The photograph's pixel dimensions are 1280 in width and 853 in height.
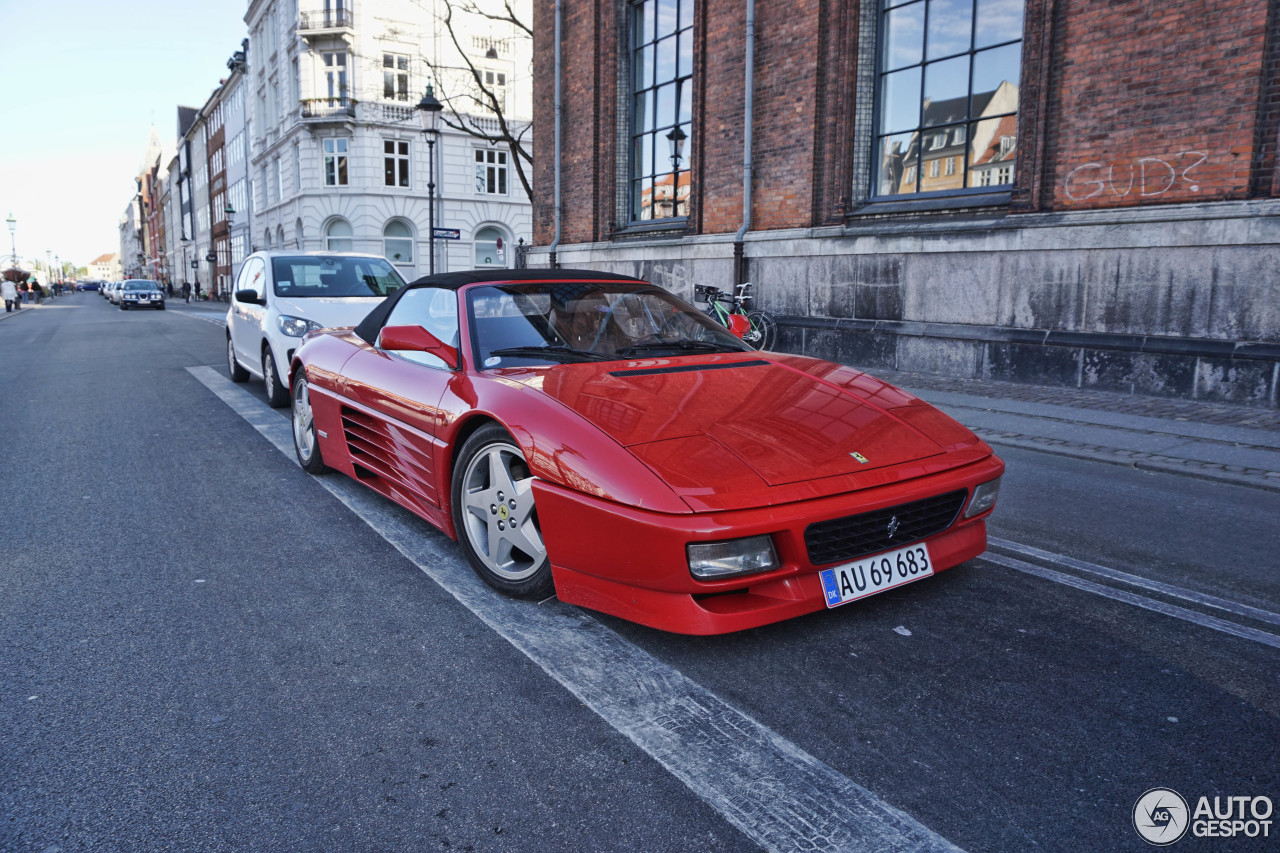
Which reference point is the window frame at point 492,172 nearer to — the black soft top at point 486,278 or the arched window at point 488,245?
the arched window at point 488,245

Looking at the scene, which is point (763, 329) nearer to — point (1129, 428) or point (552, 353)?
point (1129, 428)

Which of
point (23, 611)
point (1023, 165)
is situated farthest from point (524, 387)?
point (1023, 165)

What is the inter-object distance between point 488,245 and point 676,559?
140 feet

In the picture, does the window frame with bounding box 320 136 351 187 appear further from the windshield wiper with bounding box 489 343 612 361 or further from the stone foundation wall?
the windshield wiper with bounding box 489 343 612 361

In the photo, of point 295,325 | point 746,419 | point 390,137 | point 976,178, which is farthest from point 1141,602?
point 390,137

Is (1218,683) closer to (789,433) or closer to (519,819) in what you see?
(789,433)

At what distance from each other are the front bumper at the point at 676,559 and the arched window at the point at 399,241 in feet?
135

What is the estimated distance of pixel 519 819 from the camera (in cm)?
204

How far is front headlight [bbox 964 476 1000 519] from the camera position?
3314mm

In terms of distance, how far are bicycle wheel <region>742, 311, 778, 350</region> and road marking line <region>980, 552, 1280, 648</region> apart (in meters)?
9.31

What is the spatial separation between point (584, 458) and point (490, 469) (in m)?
0.66

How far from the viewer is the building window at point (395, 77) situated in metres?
40.9

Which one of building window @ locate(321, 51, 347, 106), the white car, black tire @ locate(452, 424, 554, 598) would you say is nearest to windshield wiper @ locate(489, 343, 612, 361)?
black tire @ locate(452, 424, 554, 598)

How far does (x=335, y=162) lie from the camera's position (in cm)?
4106
